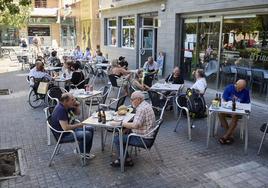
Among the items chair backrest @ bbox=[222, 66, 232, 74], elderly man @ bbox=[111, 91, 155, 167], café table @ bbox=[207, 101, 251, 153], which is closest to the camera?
elderly man @ bbox=[111, 91, 155, 167]

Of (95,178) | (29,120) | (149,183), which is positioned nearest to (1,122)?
(29,120)

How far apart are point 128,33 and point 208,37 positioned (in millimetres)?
7108

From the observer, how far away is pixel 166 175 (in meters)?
4.75

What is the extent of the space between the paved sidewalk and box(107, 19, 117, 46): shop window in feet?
42.3

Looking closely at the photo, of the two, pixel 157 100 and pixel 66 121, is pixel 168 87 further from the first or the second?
pixel 66 121

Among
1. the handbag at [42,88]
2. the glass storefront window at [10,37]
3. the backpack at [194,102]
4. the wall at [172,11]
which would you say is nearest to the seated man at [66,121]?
the backpack at [194,102]

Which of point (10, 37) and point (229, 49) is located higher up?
point (10, 37)

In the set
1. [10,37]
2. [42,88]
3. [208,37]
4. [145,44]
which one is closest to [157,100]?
[42,88]

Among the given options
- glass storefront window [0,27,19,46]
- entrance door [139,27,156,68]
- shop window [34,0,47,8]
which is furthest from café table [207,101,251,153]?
shop window [34,0,47,8]

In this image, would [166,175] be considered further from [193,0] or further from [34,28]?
[34,28]

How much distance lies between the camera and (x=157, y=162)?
17.1 ft

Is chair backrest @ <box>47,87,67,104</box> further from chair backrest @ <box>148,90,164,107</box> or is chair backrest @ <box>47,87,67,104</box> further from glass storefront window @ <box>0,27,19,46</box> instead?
glass storefront window @ <box>0,27,19,46</box>

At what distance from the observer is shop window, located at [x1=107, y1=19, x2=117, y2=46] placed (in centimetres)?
1955

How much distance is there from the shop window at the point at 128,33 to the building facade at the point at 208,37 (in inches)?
2.2
